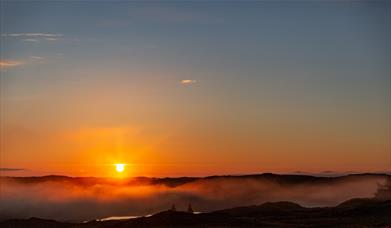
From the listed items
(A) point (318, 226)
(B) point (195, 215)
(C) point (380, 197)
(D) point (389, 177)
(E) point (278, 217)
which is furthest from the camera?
(D) point (389, 177)

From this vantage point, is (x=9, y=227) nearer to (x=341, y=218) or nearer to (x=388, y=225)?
(x=341, y=218)

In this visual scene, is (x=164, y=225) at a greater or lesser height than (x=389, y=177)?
lesser

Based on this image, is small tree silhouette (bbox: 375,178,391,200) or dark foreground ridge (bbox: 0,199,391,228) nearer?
dark foreground ridge (bbox: 0,199,391,228)

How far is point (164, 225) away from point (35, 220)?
1438 cm

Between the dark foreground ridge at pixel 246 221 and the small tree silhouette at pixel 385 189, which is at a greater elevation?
the small tree silhouette at pixel 385 189

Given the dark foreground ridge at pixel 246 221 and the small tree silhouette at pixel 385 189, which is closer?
the dark foreground ridge at pixel 246 221

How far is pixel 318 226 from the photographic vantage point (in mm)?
40844

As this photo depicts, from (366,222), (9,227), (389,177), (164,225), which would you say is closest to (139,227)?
(164,225)

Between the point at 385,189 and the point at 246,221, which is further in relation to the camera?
the point at 385,189

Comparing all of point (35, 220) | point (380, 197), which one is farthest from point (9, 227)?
point (380, 197)

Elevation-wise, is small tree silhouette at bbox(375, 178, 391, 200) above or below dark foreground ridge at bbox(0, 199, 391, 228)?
above

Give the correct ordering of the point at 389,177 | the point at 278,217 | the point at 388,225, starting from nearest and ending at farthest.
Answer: the point at 388,225, the point at 278,217, the point at 389,177

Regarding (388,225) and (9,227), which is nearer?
(388,225)

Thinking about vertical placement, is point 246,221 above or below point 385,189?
below
